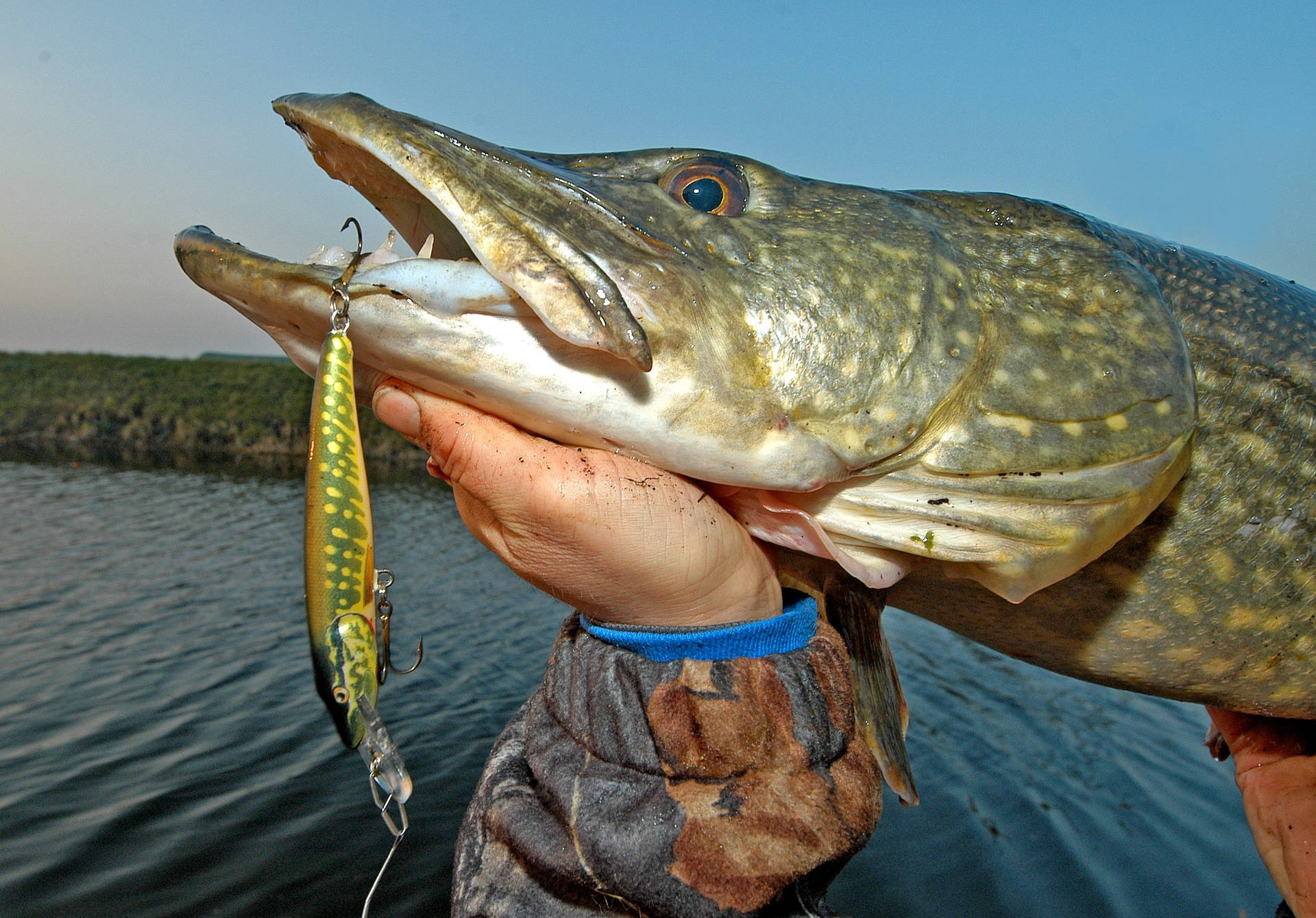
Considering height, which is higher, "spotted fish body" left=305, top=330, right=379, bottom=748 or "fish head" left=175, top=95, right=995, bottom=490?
"fish head" left=175, top=95, right=995, bottom=490

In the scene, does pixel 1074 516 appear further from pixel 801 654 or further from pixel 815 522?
pixel 801 654

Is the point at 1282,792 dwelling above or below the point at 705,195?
below

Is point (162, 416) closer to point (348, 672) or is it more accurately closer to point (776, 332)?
point (348, 672)

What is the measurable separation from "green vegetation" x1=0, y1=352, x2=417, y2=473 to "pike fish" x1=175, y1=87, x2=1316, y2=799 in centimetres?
2376

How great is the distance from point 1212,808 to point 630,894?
606 centimetres

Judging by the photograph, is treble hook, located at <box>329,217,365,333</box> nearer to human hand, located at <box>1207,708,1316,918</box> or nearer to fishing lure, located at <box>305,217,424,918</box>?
fishing lure, located at <box>305,217,424,918</box>

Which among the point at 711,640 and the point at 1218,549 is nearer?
the point at 711,640

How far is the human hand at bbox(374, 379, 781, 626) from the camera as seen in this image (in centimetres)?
141

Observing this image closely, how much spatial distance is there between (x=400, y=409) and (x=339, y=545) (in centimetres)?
30

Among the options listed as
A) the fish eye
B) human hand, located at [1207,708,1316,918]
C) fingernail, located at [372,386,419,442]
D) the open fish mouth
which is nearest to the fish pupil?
the fish eye

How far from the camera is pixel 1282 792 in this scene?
7.84 ft

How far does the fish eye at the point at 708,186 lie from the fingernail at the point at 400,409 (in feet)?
2.24

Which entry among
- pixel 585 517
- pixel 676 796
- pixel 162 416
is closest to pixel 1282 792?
pixel 676 796

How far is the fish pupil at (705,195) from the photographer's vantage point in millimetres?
1676
